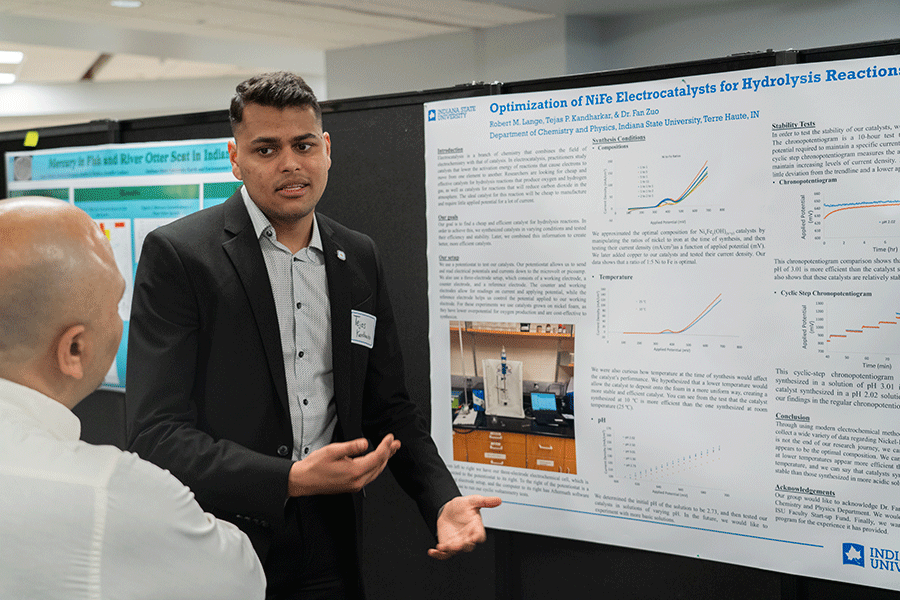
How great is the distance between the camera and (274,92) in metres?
1.75

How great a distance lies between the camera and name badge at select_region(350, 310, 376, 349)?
5.98ft

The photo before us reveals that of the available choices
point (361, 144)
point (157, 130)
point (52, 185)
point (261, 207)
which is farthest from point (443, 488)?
point (52, 185)

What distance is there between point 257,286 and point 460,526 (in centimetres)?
71

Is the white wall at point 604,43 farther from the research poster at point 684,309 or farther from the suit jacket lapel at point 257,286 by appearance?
the suit jacket lapel at point 257,286

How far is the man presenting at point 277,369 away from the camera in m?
1.56

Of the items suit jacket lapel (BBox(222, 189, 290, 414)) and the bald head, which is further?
suit jacket lapel (BBox(222, 189, 290, 414))

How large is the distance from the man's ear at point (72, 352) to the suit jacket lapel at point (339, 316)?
32.6 inches

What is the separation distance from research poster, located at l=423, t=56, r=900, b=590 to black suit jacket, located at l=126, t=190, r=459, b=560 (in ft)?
1.36

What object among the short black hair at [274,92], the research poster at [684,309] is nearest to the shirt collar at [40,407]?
the short black hair at [274,92]

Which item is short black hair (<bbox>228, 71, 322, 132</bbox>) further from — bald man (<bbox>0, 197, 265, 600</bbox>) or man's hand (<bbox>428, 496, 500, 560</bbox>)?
man's hand (<bbox>428, 496, 500, 560</bbox>)

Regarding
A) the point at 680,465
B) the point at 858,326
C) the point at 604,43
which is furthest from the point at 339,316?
the point at 604,43

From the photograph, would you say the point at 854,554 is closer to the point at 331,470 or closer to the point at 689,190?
the point at 689,190

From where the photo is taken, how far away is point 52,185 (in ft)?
9.75

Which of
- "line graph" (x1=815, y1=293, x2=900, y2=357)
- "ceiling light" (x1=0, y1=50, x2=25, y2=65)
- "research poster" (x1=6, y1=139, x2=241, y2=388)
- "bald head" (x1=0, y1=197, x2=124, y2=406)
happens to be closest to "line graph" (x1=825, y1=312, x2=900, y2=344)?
"line graph" (x1=815, y1=293, x2=900, y2=357)
